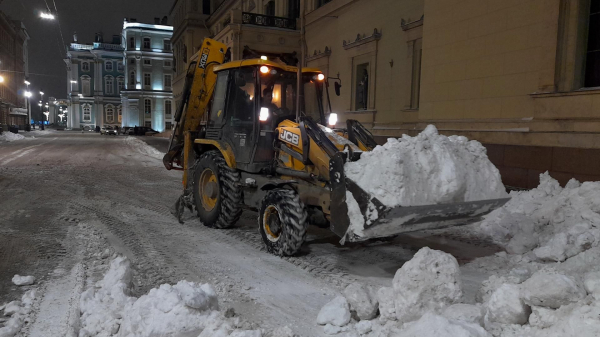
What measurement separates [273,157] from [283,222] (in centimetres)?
121

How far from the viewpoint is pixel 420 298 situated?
366cm

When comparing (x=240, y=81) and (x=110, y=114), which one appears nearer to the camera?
(x=240, y=81)

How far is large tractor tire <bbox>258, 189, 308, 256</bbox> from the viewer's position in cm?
539

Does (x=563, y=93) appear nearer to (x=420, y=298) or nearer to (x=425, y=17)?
(x=425, y=17)

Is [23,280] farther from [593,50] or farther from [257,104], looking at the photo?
[593,50]

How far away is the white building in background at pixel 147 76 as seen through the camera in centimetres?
7606

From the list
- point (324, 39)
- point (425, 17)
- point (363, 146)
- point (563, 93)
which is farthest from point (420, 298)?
point (324, 39)

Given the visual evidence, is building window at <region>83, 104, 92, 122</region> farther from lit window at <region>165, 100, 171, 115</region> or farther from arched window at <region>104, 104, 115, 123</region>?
lit window at <region>165, 100, 171, 115</region>

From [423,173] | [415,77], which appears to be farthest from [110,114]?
[423,173]

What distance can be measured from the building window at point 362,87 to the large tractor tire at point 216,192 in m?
10.5

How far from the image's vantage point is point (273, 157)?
20.9 feet

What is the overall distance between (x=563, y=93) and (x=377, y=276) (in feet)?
20.4

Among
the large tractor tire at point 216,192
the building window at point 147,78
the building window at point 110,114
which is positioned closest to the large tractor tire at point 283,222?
the large tractor tire at point 216,192

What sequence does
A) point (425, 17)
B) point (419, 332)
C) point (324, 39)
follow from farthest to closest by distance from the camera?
point (324, 39) < point (425, 17) < point (419, 332)
